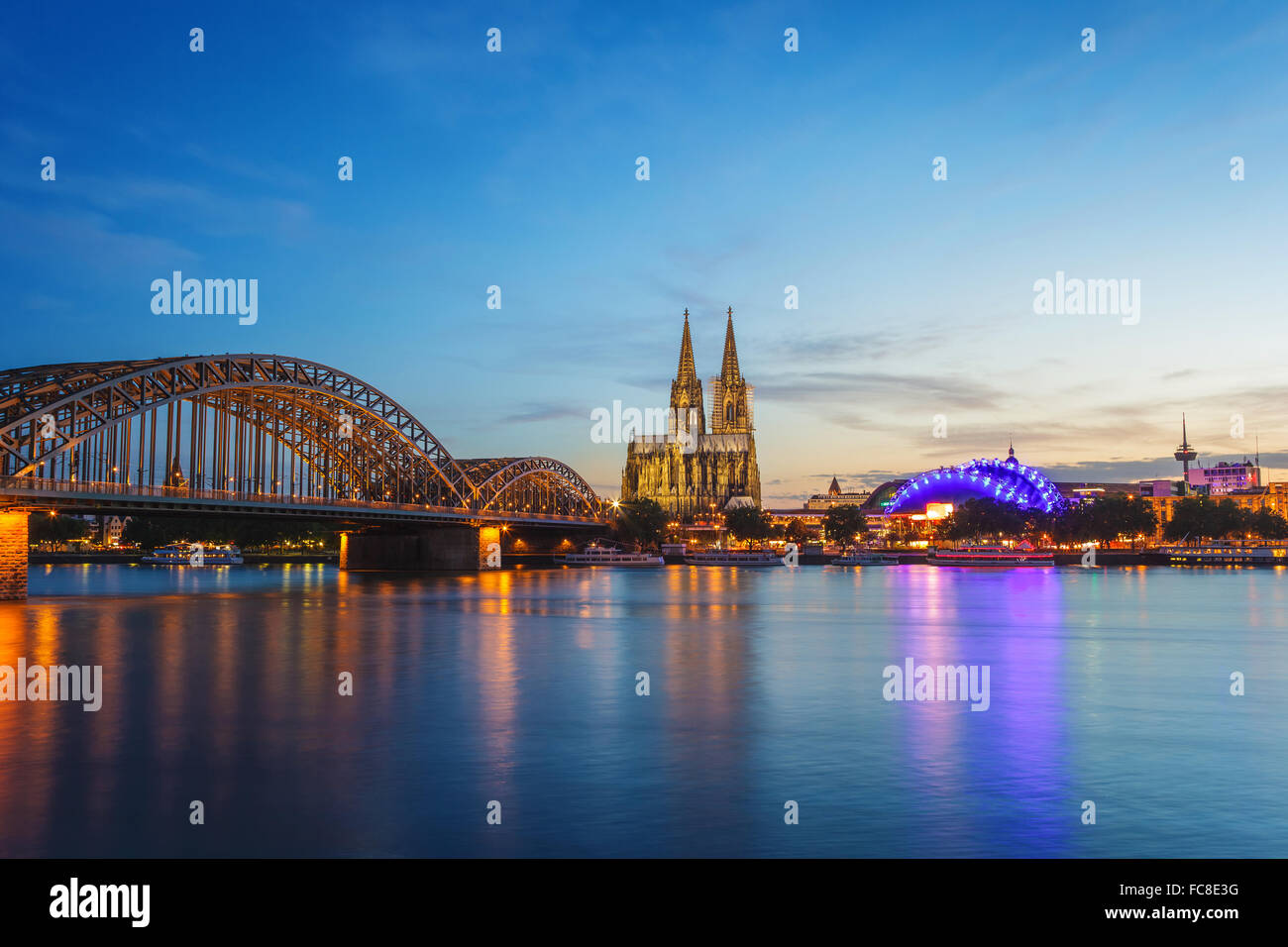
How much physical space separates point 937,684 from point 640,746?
12.6 metres

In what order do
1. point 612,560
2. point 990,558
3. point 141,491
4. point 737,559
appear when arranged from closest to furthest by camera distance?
point 141,491
point 990,558
point 737,559
point 612,560

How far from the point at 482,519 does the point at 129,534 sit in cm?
9954

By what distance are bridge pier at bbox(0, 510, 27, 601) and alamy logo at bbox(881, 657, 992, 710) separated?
49447 mm

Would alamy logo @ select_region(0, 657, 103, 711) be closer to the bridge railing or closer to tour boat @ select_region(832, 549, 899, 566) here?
the bridge railing

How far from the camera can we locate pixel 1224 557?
142250mm

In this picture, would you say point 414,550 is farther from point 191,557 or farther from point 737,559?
point 737,559

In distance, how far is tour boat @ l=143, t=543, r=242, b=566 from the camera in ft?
492

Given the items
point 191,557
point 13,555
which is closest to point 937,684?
point 13,555

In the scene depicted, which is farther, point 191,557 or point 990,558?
point 191,557

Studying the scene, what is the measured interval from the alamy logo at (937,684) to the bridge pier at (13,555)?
4945 cm
